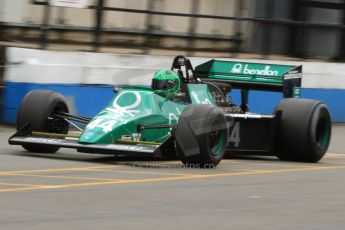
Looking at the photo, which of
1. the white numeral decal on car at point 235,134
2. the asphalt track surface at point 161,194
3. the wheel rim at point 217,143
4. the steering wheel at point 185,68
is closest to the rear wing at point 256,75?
the steering wheel at point 185,68

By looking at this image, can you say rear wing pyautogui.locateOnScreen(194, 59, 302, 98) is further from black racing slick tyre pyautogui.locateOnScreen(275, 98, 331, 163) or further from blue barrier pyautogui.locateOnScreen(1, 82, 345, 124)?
A: blue barrier pyautogui.locateOnScreen(1, 82, 345, 124)

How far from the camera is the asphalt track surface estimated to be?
6914 millimetres

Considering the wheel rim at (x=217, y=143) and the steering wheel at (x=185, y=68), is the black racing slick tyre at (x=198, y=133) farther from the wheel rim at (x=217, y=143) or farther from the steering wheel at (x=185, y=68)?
the steering wheel at (x=185, y=68)

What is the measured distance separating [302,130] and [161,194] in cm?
399

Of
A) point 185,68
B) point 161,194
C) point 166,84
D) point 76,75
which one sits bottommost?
point 161,194

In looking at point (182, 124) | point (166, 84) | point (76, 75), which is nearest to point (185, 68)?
point (166, 84)

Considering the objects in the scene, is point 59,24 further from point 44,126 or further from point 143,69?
point 44,126

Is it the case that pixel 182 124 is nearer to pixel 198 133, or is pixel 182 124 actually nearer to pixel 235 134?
pixel 198 133

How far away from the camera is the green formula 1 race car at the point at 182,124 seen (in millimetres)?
10375

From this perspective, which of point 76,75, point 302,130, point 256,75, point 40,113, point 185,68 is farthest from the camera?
point 76,75

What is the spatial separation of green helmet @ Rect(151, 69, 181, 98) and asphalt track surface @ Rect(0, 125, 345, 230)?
925 millimetres

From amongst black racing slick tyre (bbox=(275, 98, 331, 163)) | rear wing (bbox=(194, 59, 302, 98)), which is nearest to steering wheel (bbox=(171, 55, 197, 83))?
rear wing (bbox=(194, 59, 302, 98))

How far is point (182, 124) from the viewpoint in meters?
10.3

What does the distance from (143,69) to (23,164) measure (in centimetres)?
686
